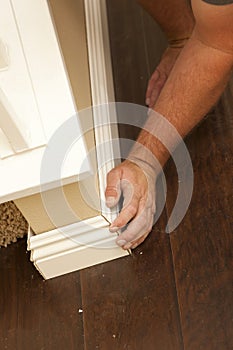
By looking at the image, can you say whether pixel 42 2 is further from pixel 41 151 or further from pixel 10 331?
pixel 10 331

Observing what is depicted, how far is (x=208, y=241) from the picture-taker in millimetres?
1113

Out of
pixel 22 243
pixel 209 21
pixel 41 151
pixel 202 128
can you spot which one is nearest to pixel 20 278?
pixel 22 243

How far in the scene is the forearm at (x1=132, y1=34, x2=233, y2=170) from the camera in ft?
3.48

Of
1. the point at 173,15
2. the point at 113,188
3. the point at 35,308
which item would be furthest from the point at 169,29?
the point at 35,308

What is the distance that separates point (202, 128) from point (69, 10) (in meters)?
0.35

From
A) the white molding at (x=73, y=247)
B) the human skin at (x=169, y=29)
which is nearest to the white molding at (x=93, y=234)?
the white molding at (x=73, y=247)

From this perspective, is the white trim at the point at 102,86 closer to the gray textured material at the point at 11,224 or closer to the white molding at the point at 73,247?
the white molding at the point at 73,247

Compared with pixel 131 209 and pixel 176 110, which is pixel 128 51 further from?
pixel 131 209

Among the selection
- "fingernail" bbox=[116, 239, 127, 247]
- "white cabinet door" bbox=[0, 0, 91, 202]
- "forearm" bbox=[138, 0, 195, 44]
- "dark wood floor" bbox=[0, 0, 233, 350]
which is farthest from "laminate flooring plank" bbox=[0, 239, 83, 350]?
"forearm" bbox=[138, 0, 195, 44]

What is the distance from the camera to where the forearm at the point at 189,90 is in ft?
3.48

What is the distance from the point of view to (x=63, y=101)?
96cm

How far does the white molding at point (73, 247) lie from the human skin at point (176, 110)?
3 centimetres

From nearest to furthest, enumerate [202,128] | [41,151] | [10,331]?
[41,151]
[10,331]
[202,128]

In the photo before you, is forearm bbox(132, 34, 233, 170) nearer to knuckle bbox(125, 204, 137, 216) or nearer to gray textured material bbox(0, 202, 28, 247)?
knuckle bbox(125, 204, 137, 216)
